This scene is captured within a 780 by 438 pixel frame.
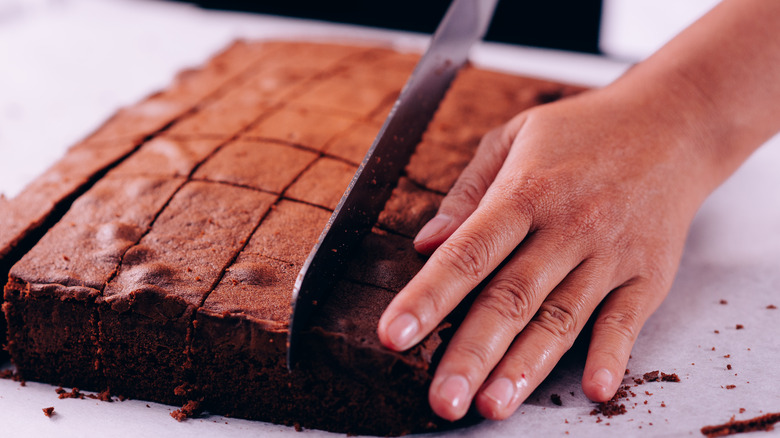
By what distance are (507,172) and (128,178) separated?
139 centimetres

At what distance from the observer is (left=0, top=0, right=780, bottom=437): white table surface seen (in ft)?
5.61

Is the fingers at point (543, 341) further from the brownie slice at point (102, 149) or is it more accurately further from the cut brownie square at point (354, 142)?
the brownie slice at point (102, 149)

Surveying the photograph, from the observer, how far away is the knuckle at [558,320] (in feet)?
5.51

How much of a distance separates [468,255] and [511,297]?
17 centimetres

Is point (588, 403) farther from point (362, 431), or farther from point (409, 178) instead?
point (409, 178)

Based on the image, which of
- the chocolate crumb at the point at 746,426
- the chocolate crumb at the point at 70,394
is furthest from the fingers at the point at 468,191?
the chocolate crumb at the point at 70,394

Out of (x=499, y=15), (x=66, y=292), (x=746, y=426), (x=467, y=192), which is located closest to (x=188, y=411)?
(x=66, y=292)

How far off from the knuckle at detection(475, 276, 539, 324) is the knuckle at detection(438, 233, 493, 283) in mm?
55

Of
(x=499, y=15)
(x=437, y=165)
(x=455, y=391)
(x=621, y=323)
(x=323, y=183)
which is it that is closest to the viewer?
(x=455, y=391)

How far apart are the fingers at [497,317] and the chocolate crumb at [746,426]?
56 centimetres

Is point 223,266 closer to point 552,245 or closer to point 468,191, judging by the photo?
point 468,191

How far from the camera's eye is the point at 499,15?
14.5ft

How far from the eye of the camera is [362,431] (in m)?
1.71

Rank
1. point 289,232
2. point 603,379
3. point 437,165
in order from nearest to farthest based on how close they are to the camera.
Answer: point 603,379 → point 289,232 → point 437,165
